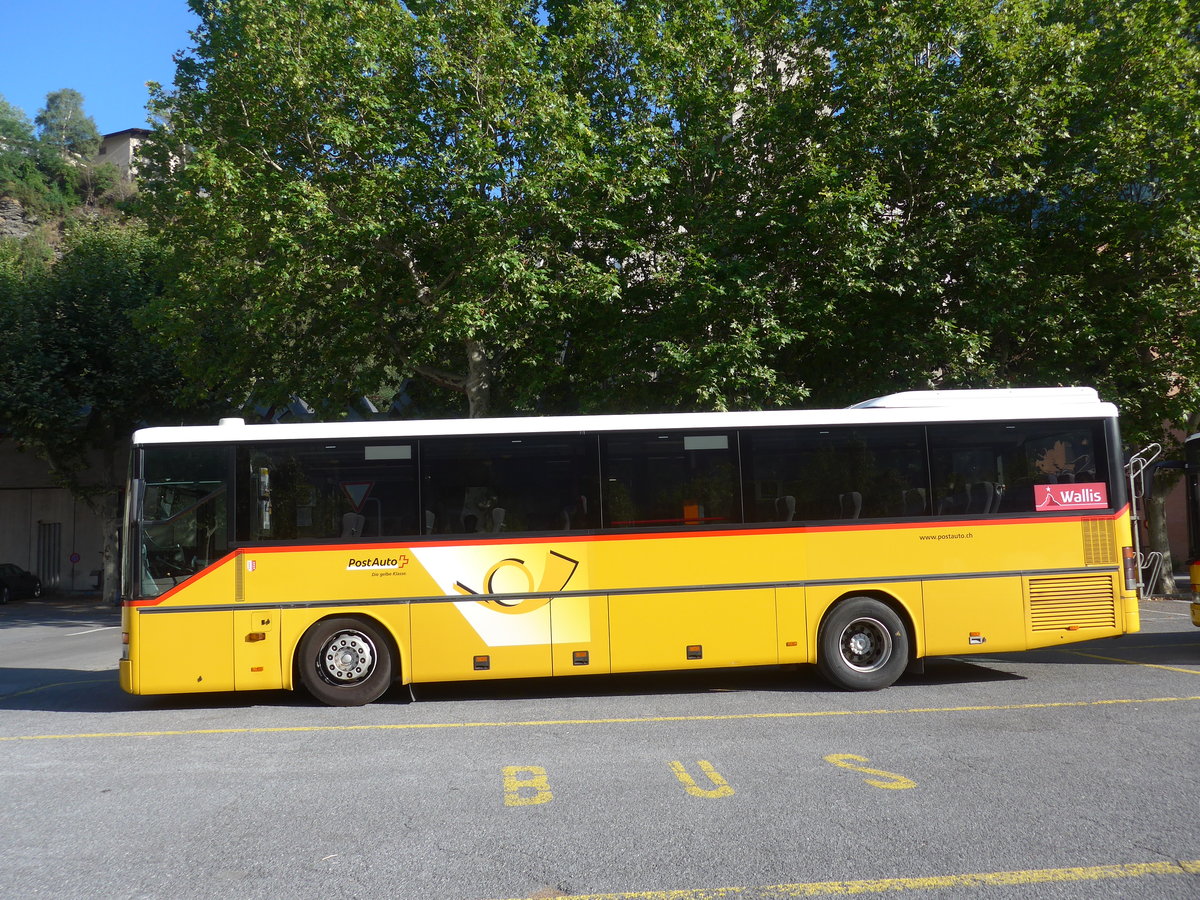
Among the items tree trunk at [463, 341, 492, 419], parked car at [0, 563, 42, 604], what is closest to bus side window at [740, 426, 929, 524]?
tree trunk at [463, 341, 492, 419]

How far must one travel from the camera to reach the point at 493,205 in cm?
1559

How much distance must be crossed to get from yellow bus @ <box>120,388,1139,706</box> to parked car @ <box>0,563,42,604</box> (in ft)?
83.6

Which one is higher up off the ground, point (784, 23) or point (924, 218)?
point (784, 23)

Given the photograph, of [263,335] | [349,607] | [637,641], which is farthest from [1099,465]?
[263,335]

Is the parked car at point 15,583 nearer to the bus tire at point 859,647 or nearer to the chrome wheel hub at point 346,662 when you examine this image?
the chrome wheel hub at point 346,662

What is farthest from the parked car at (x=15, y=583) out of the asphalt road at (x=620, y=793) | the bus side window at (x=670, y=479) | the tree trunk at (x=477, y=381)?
the bus side window at (x=670, y=479)

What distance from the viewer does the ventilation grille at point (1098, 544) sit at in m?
9.55

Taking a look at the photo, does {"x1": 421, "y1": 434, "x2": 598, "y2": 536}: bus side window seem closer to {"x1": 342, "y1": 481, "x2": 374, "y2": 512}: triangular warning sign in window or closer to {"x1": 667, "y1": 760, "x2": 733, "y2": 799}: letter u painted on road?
{"x1": 342, "y1": 481, "x2": 374, "y2": 512}: triangular warning sign in window

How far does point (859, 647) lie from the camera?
31.0ft

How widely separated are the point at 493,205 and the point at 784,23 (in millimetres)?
7455

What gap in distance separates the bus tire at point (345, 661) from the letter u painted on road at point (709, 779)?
12.2 ft

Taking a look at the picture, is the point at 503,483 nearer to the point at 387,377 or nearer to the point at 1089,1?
the point at 387,377

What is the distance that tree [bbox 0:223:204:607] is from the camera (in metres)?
24.5

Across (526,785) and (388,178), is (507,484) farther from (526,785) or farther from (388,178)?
(388,178)
